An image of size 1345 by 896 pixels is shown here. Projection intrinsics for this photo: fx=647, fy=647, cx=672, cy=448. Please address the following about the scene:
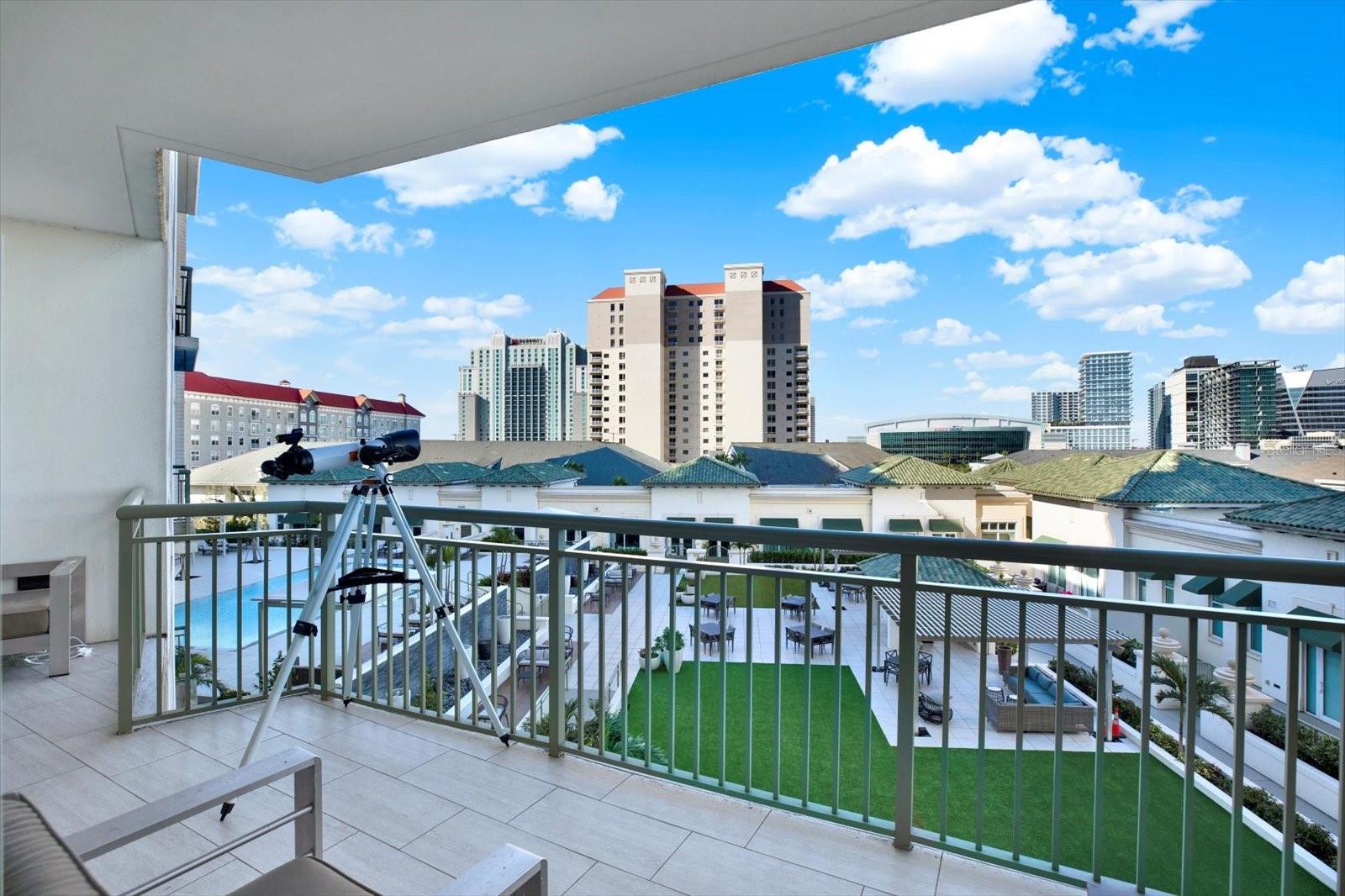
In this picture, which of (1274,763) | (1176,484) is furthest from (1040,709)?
(1176,484)

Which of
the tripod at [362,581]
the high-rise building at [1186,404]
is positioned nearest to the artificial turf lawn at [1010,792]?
the tripod at [362,581]

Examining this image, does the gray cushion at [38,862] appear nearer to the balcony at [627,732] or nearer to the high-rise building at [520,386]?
the balcony at [627,732]

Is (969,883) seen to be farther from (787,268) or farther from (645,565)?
(787,268)

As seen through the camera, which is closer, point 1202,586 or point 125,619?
point 1202,586

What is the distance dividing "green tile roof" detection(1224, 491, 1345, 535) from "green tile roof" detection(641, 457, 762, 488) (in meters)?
13.9

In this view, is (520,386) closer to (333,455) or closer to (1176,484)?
(1176,484)

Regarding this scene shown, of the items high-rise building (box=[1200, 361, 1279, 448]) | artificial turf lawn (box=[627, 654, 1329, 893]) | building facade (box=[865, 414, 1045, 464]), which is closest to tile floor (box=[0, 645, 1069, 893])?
artificial turf lawn (box=[627, 654, 1329, 893])

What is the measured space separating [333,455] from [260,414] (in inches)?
218

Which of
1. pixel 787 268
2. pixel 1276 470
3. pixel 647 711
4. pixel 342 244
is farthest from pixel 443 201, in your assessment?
pixel 647 711

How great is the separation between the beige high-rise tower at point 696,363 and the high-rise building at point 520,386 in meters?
3.23

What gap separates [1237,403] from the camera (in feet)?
38.7

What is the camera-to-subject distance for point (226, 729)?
2.52m

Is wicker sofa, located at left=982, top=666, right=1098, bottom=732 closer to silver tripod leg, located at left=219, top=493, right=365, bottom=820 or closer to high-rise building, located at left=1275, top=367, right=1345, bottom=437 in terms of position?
silver tripod leg, located at left=219, top=493, right=365, bottom=820

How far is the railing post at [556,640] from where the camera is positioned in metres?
2.33
